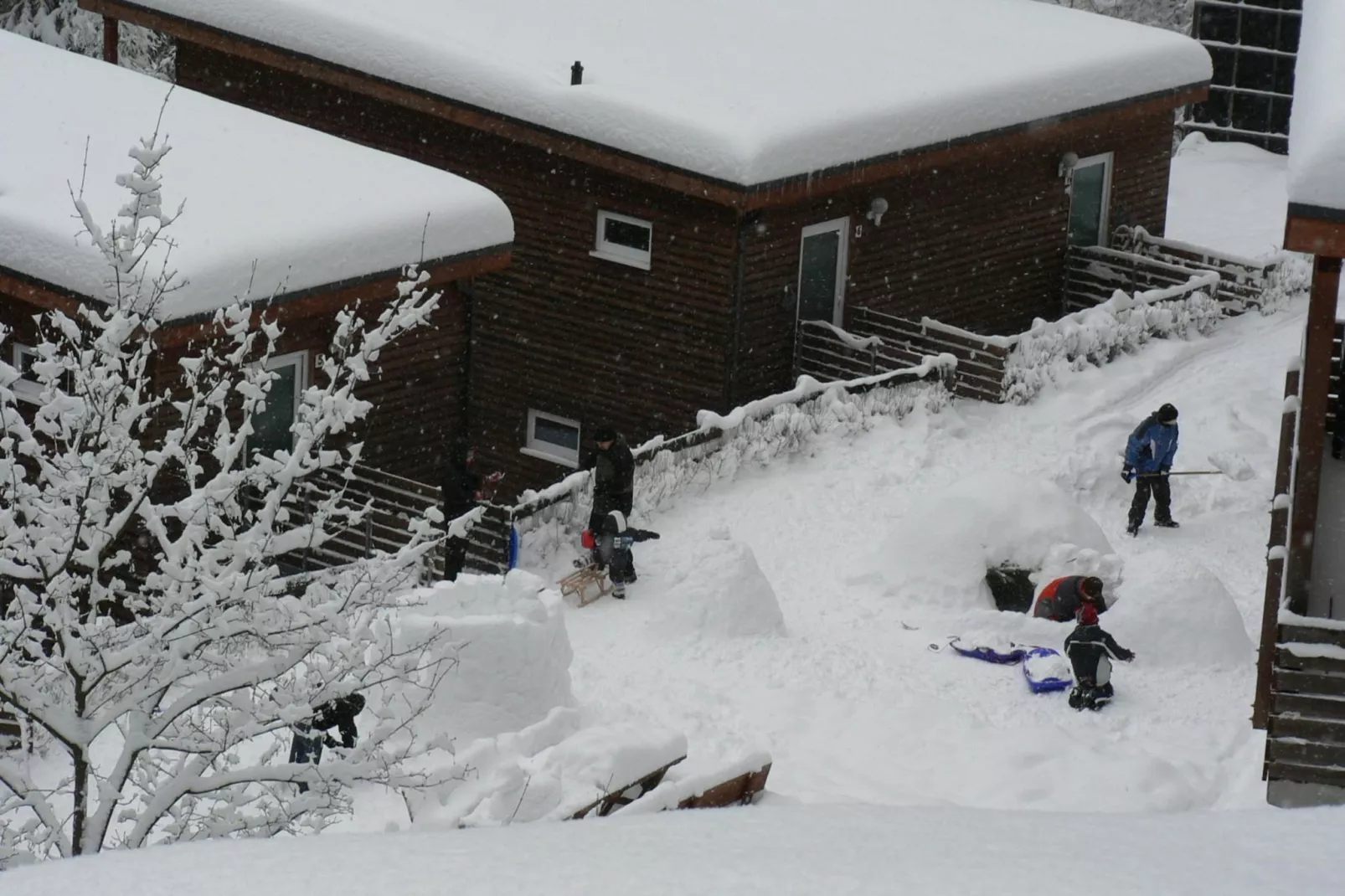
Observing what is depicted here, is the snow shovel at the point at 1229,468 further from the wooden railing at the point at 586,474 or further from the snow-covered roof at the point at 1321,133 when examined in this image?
the snow-covered roof at the point at 1321,133

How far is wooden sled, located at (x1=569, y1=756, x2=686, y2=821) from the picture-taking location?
12.0 m

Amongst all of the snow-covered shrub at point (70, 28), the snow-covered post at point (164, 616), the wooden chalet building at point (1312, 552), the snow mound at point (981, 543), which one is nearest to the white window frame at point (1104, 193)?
the snow mound at point (981, 543)

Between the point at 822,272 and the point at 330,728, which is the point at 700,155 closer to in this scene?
the point at 822,272

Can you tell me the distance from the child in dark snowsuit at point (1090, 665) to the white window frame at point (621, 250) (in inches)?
287

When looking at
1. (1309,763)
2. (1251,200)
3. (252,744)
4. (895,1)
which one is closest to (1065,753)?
(1309,763)

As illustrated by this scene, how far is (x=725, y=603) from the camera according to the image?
15.7 meters

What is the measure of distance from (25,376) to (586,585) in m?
5.18

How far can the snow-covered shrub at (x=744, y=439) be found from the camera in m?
17.3

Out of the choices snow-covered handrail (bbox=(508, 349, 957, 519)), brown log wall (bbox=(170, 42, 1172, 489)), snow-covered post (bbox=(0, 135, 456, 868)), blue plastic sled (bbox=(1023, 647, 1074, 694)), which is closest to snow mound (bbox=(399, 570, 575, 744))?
snow-covered post (bbox=(0, 135, 456, 868))

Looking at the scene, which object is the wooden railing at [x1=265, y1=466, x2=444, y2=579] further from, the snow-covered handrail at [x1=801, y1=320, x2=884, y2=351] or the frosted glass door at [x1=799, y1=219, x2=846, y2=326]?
the frosted glass door at [x1=799, y1=219, x2=846, y2=326]

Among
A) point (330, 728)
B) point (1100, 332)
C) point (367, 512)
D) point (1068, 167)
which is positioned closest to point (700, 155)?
point (1100, 332)

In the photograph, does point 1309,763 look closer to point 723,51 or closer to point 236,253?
point 236,253

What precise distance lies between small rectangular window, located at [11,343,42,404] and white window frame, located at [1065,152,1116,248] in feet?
38.7

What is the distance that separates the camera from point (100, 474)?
32.9ft
